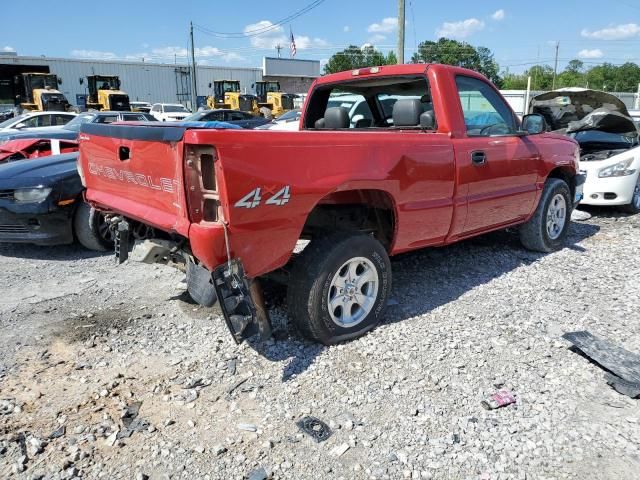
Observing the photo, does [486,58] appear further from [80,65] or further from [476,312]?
[476,312]

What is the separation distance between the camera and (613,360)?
3.30 metres

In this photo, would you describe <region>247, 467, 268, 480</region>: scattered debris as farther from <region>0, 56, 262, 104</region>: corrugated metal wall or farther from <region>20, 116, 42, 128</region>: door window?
<region>0, 56, 262, 104</region>: corrugated metal wall

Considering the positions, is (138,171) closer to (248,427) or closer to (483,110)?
(248,427)

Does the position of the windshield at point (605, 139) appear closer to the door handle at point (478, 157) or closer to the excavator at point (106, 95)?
the door handle at point (478, 157)

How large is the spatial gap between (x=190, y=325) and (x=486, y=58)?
3454 inches

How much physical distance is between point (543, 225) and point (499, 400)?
3.18 m

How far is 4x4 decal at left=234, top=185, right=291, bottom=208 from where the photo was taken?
277cm

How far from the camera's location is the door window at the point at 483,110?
4.36 m

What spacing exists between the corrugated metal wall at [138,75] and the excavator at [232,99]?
17.7 meters

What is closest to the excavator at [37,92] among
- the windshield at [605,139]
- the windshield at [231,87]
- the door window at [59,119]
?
the windshield at [231,87]

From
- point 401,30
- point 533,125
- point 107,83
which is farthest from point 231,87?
point 533,125

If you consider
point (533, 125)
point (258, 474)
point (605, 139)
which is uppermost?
point (533, 125)

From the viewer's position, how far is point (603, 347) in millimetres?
3473

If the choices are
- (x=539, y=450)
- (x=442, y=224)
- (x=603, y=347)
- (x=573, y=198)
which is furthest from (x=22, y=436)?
(x=573, y=198)
